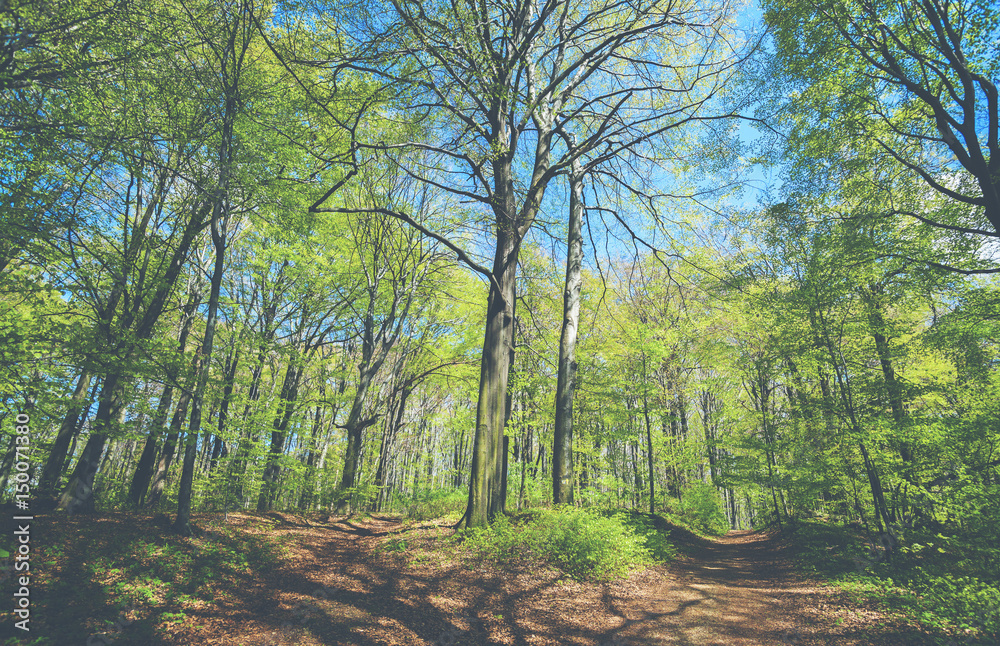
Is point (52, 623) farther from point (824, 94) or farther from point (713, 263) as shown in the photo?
point (713, 263)

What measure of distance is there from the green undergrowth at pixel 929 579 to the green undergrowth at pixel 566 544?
3.36m

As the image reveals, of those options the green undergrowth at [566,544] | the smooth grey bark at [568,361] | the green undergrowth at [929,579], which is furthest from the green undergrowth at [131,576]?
the green undergrowth at [929,579]

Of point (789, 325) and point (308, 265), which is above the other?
point (308, 265)

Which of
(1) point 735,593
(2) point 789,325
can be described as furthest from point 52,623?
(2) point 789,325

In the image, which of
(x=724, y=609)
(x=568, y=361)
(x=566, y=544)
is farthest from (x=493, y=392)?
(x=724, y=609)

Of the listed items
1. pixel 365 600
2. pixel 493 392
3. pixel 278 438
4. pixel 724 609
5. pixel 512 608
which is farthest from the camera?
pixel 278 438

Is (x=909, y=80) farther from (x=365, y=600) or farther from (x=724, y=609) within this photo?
(x=365, y=600)

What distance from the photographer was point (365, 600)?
15.4ft

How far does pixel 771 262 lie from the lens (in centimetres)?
1355

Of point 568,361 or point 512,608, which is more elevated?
point 568,361

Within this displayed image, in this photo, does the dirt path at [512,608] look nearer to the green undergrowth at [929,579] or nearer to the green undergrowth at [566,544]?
the green undergrowth at [566,544]

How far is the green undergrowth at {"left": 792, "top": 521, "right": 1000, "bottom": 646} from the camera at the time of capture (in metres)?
4.45

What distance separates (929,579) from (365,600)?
7.99 meters

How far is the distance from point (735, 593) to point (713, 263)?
929 centimetres
